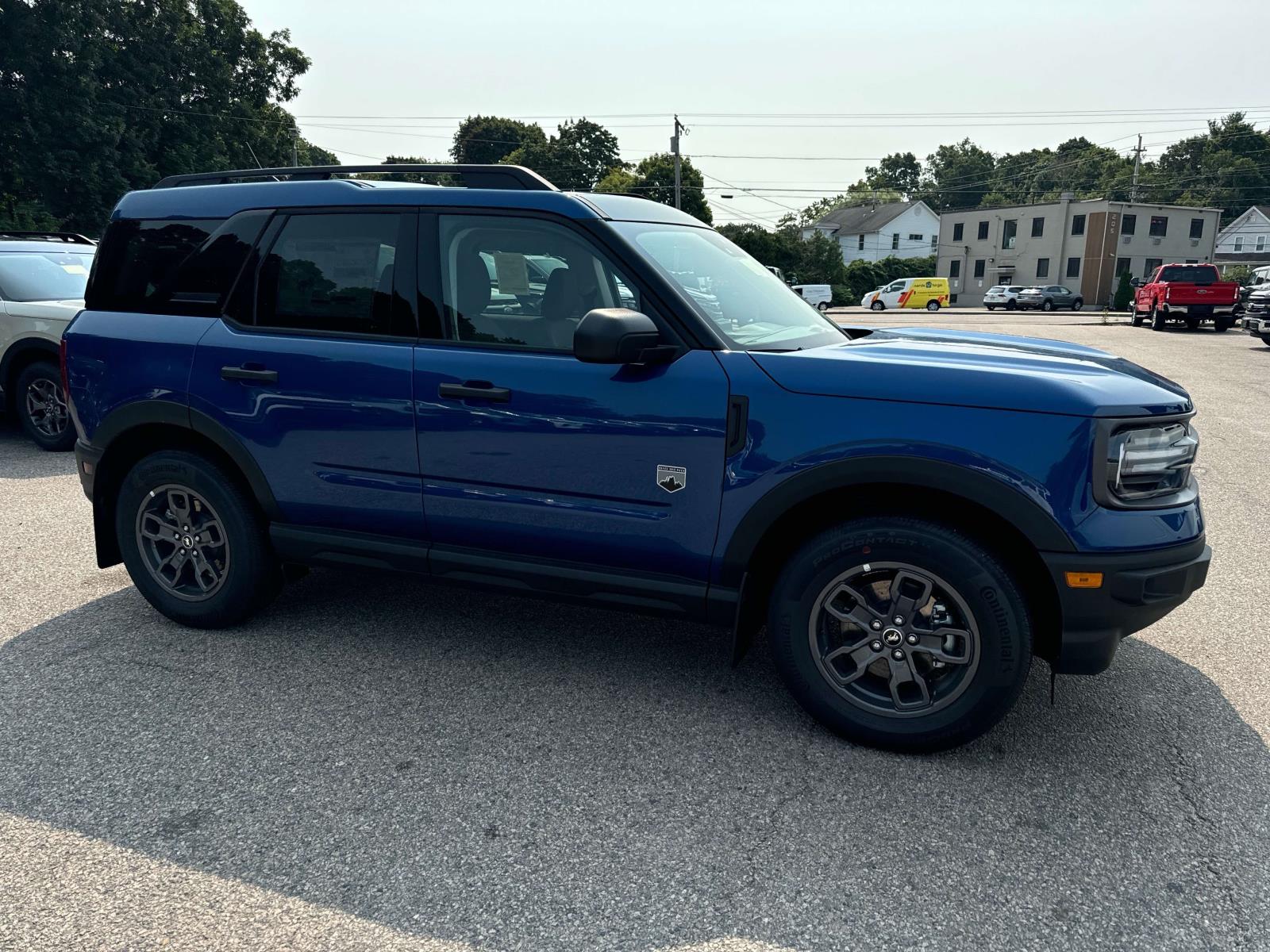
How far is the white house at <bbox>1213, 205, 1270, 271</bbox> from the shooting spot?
76.4 metres

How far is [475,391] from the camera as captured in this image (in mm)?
3342

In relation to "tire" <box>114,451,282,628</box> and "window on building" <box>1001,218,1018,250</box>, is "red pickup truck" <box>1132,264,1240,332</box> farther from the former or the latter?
"window on building" <box>1001,218,1018,250</box>

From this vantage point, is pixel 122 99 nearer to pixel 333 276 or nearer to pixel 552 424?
pixel 333 276

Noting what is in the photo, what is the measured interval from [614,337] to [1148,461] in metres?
1.75

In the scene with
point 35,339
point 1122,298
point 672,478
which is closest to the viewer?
point 672,478

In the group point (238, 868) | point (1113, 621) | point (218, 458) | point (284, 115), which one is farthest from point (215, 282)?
point (284, 115)

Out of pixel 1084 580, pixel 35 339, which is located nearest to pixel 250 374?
pixel 1084 580

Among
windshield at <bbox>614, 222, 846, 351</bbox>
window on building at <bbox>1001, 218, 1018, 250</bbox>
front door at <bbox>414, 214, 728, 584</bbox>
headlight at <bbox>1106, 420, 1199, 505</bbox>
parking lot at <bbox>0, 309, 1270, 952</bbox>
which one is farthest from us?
window on building at <bbox>1001, 218, 1018, 250</bbox>

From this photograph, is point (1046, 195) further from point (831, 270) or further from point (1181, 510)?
point (1181, 510)

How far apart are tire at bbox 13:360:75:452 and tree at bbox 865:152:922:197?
466ft

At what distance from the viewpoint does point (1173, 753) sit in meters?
3.08

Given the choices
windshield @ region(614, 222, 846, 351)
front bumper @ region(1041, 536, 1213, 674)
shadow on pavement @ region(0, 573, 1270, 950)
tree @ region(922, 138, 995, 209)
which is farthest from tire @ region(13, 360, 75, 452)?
tree @ region(922, 138, 995, 209)

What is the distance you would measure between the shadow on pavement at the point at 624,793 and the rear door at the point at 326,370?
786mm

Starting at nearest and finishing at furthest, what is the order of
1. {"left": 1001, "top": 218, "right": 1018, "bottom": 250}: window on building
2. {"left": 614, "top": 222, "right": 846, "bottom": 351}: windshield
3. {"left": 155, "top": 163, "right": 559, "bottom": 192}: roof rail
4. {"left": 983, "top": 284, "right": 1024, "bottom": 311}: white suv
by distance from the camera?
1. {"left": 614, "top": 222, "right": 846, "bottom": 351}: windshield
2. {"left": 155, "top": 163, "right": 559, "bottom": 192}: roof rail
3. {"left": 983, "top": 284, "right": 1024, "bottom": 311}: white suv
4. {"left": 1001, "top": 218, "right": 1018, "bottom": 250}: window on building
